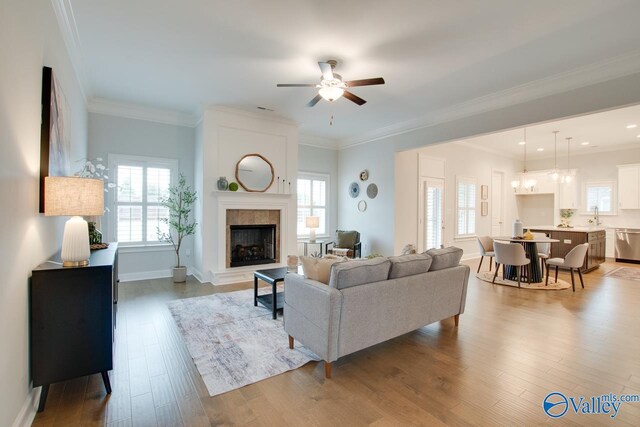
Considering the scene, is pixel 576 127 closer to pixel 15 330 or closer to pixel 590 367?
pixel 590 367

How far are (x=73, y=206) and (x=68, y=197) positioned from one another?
68 millimetres

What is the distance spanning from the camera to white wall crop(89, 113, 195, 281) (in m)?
5.32

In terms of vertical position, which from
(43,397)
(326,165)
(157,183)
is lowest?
(43,397)

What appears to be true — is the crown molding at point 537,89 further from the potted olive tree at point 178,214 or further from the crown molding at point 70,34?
the crown molding at point 70,34

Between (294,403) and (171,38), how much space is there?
12.3ft

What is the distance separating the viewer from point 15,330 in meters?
1.75

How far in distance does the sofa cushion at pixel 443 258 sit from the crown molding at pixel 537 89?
108 inches

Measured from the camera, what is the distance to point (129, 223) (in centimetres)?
558

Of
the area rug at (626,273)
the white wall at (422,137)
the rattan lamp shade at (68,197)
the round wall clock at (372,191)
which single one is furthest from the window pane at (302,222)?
the area rug at (626,273)

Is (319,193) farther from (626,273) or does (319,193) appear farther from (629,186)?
(629,186)

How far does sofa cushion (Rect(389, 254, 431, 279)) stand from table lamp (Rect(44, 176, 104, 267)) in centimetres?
243

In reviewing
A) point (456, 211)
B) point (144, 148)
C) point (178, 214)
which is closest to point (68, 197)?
point (178, 214)

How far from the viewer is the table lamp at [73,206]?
6.86 ft

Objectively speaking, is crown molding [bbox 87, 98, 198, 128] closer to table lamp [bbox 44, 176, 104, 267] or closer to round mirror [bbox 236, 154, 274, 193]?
round mirror [bbox 236, 154, 274, 193]
